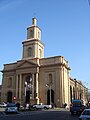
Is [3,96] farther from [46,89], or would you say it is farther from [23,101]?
[46,89]

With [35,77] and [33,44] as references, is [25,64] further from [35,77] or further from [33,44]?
[33,44]

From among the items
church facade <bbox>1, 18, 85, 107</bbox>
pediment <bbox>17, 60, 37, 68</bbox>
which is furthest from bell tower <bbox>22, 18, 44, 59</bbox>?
pediment <bbox>17, 60, 37, 68</bbox>

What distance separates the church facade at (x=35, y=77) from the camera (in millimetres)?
65500

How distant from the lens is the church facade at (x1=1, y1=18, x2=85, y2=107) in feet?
215

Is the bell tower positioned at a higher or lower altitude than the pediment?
higher

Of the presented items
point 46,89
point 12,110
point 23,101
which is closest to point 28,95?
point 23,101

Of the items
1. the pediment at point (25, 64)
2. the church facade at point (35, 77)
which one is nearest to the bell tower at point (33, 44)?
the church facade at point (35, 77)

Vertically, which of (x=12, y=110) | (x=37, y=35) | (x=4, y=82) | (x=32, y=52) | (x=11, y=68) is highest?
(x=37, y=35)

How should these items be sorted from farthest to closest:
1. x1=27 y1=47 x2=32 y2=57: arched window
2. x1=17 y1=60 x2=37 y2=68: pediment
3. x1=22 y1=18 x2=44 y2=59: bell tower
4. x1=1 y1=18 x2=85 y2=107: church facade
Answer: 1. x1=27 y1=47 x2=32 y2=57: arched window
2. x1=22 y1=18 x2=44 y2=59: bell tower
3. x1=17 y1=60 x2=37 y2=68: pediment
4. x1=1 y1=18 x2=85 y2=107: church facade

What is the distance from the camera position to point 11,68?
75375 millimetres

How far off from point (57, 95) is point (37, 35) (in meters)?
23.3

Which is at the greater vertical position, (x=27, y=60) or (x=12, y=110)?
(x=27, y=60)

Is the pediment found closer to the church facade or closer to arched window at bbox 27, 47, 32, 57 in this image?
the church facade

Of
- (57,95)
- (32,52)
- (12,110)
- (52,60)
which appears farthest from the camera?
(32,52)
